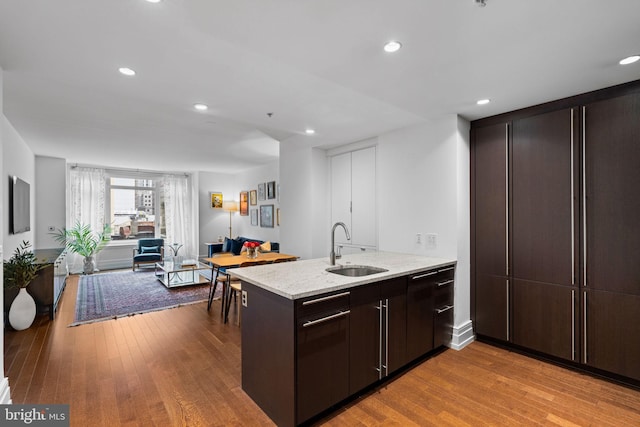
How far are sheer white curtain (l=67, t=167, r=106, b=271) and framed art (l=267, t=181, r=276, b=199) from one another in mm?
4098

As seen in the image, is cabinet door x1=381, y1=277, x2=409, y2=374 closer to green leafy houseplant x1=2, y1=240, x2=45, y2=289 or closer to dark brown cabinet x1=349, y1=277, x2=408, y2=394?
dark brown cabinet x1=349, y1=277, x2=408, y2=394

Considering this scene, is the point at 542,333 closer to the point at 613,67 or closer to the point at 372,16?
the point at 613,67

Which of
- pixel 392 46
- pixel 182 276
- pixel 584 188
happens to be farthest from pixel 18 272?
pixel 584 188

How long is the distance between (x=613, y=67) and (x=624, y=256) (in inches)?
56.7

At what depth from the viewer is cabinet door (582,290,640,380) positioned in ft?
7.83

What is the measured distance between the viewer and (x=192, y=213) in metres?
8.70

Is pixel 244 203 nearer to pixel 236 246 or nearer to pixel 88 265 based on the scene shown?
pixel 236 246

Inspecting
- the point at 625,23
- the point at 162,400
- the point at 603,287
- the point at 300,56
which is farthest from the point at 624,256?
the point at 162,400

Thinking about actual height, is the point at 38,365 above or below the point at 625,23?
below

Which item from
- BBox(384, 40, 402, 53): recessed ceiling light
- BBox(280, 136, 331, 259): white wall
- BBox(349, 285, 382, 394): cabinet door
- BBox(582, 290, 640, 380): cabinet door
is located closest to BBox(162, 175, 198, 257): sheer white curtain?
BBox(280, 136, 331, 259): white wall

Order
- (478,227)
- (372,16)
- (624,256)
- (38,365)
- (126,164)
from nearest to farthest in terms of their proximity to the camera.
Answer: (372,16) < (624,256) < (38,365) < (478,227) < (126,164)

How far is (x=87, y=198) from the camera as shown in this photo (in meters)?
7.29

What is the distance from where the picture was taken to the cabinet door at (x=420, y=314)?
2621 mm

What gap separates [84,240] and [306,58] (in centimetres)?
732
